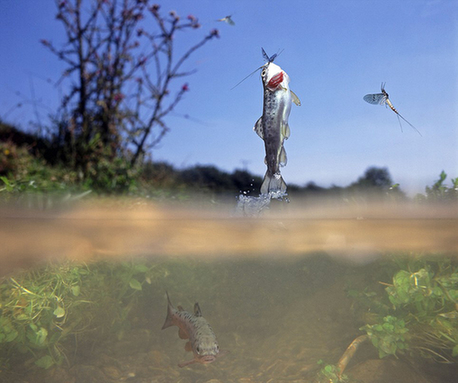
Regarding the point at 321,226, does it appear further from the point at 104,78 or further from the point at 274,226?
the point at 104,78

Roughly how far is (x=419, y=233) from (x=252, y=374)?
0.93 meters

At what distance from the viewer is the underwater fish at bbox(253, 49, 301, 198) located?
3.10 feet

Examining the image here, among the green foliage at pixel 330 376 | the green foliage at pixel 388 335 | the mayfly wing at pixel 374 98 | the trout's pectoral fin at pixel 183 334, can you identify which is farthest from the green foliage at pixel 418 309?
the mayfly wing at pixel 374 98

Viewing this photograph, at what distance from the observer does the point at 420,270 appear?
1.95 metres

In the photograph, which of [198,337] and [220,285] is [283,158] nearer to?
[198,337]

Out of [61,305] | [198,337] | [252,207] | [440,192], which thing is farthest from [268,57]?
[440,192]

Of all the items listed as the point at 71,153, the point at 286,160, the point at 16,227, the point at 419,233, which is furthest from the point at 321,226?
the point at 71,153

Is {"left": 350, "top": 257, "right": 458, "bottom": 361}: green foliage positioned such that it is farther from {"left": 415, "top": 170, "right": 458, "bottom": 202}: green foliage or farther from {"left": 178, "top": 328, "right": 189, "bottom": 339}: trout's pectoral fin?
{"left": 178, "top": 328, "right": 189, "bottom": 339}: trout's pectoral fin

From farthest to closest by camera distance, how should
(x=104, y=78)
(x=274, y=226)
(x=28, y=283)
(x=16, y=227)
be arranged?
(x=104, y=78), (x=28, y=283), (x=16, y=227), (x=274, y=226)

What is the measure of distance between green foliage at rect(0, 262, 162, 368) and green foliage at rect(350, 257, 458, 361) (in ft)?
3.39

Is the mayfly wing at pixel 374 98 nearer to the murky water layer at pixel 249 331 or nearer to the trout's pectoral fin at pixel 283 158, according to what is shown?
the trout's pectoral fin at pixel 283 158

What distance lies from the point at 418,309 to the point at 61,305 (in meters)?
1.61

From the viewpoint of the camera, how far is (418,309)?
6.39 feet

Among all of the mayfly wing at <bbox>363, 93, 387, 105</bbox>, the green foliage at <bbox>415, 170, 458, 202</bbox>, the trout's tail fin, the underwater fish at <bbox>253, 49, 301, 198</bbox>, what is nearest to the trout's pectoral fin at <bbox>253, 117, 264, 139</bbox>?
the underwater fish at <bbox>253, 49, 301, 198</bbox>
